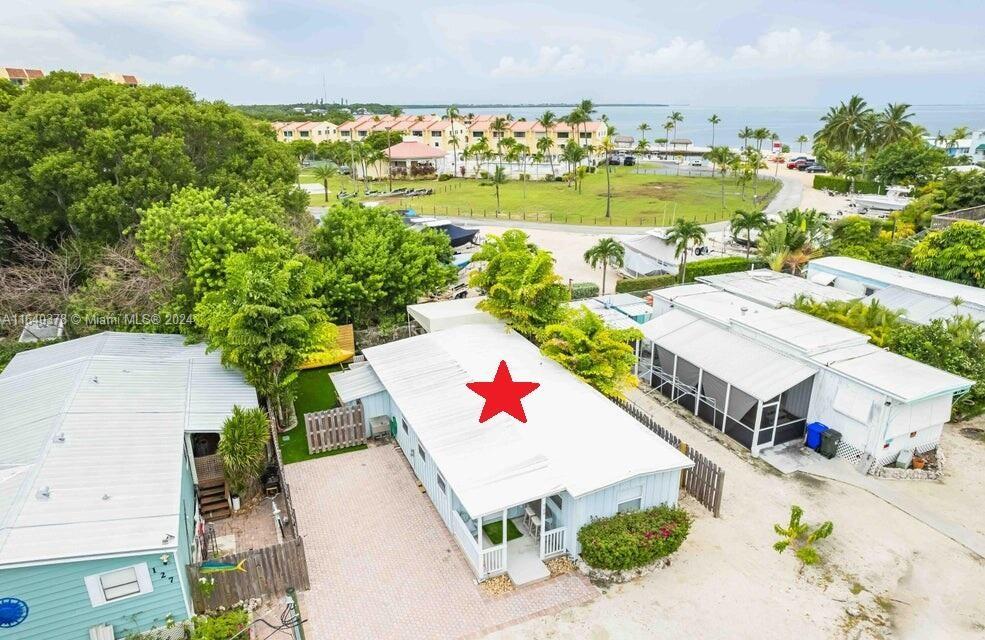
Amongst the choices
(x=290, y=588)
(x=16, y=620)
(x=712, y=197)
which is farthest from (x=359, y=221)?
(x=712, y=197)

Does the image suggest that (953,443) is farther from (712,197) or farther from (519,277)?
(712,197)

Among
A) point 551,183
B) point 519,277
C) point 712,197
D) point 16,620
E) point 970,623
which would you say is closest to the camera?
point 16,620

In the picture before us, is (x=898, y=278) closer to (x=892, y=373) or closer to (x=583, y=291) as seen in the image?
(x=892, y=373)

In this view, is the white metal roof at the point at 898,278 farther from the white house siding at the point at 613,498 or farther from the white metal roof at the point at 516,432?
the white house siding at the point at 613,498

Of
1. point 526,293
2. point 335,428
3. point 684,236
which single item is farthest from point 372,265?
point 684,236

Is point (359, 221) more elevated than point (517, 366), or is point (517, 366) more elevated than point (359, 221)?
point (359, 221)

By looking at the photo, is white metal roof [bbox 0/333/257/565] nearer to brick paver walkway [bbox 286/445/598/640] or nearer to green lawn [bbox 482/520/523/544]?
brick paver walkway [bbox 286/445/598/640]
